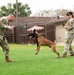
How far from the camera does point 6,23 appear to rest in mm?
10820

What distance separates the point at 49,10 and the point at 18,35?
35.8 meters

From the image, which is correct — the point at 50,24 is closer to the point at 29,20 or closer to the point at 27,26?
the point at 27,26

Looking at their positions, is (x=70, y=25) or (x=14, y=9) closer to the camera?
(x=70, y=25)

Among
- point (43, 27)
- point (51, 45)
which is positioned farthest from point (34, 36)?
point (43, 27)

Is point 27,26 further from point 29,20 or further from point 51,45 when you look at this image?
point 51,45

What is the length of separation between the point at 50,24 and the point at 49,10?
35.4 m

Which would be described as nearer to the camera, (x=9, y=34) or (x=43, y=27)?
(x=43, y=27)

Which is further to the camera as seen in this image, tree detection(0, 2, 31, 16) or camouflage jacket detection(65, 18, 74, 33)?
tree detection(0, 2, 31, 16)

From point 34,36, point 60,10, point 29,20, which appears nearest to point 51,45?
point 34,36

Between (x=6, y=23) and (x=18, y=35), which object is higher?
(x=6, y=23)

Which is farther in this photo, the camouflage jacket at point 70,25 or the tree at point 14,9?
the tree at point 14,9

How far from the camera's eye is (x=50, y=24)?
3966 cm

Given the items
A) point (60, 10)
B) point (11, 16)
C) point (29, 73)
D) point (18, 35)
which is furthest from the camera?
point (60, 10)

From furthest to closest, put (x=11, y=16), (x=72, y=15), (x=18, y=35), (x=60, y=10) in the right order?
(x=60, y=10) → (x=18, y=35) → (x=72, y=15) → (x=11, y=16)
